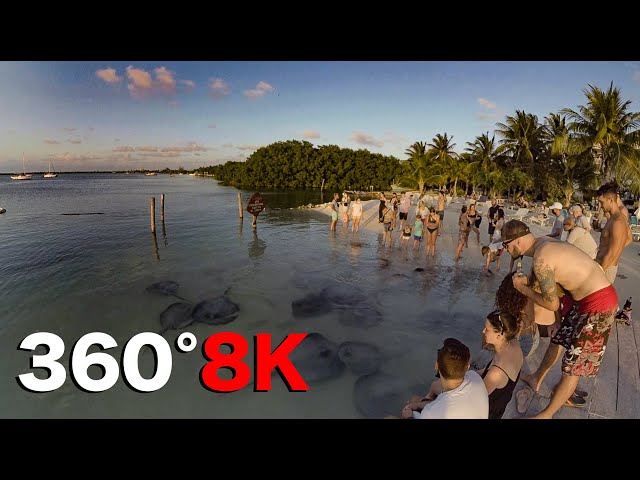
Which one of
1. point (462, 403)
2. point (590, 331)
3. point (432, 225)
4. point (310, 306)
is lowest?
point (310, 306)

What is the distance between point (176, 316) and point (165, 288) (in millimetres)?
2713

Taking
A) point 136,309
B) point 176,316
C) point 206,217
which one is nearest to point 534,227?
point 176,316

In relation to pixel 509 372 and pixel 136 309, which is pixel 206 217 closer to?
pixel 136 309

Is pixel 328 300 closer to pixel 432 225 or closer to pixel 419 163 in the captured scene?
pixel 432 225

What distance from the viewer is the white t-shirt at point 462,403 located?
2516 mm

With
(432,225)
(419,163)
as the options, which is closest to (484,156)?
(419,163)

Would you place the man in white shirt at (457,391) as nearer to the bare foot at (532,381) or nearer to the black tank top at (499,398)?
the black tank top at (499,398)

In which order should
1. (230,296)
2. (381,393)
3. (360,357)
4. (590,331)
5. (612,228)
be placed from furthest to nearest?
1. (230,296)
2. (360,357)
3. (381,393)
4. (612,228)
5. (590,331)

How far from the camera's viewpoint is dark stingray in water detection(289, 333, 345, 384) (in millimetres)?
5961

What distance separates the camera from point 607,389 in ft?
12.3

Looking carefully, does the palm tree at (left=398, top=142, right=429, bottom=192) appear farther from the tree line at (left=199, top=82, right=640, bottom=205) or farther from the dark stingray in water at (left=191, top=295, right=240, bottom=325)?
the dark stingray in water at (left=191, top=295, right=240, bottom=325)

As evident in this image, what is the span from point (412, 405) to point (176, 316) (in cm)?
730

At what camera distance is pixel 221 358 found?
22.3 ft

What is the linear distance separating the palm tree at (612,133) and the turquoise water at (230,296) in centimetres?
1512
